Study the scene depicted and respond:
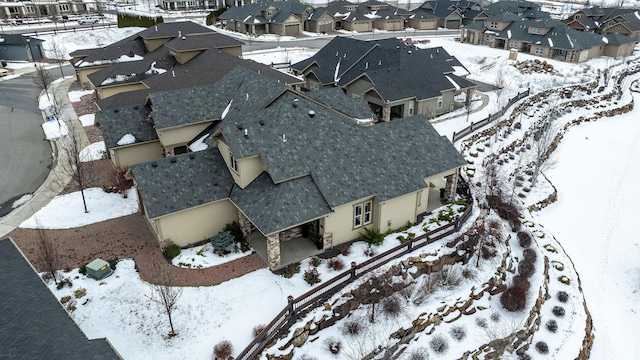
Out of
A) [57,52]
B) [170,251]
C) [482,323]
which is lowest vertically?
[482,323]

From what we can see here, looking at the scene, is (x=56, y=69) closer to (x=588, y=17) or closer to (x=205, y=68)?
(x=205, y=68)

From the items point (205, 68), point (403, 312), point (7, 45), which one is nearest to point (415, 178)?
point (403, 312)

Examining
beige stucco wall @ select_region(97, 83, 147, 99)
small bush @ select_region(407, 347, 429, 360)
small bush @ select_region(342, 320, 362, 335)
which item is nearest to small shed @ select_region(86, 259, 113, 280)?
small bush @ select_region(342, 320, 362, 335)

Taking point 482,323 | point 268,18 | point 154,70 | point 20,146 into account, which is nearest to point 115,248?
point 482,323

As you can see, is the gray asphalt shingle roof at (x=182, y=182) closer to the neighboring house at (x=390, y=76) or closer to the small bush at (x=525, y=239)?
the small bush at (x=525, y=239)

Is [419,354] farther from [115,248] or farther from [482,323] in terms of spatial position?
[115,248]

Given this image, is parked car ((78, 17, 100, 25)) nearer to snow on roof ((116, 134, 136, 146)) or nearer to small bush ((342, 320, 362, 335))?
snow on roof ((116, 134, 136, 146))

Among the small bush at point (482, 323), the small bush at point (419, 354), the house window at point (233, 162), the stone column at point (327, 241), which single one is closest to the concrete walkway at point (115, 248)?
the stone column at point (327, 241)
